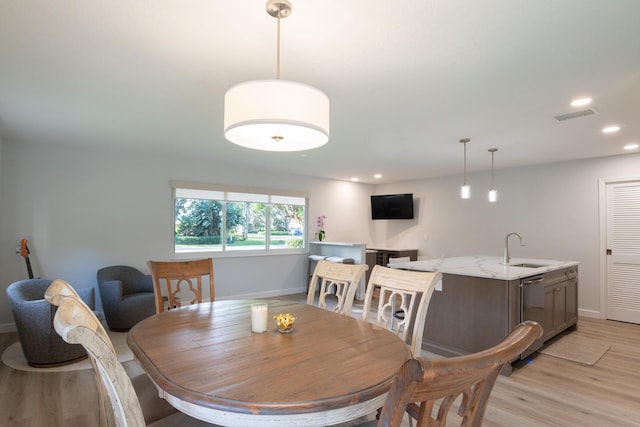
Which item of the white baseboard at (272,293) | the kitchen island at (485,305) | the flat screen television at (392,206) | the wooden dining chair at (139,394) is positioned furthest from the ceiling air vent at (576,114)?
the white baseboard at (272,293)

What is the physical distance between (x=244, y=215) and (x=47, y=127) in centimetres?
309

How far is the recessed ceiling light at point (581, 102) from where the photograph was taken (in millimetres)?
2773

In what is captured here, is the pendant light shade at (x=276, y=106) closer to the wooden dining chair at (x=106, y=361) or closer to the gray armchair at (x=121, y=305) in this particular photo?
the wooden dining chair at (x=106, y=361)

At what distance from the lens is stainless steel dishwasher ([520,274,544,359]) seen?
3.24 m

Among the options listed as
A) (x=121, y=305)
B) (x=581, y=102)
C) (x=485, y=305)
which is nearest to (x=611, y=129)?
(x=581, y=102)

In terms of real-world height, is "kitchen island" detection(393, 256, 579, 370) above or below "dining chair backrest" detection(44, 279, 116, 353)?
below

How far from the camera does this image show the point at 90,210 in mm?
4633

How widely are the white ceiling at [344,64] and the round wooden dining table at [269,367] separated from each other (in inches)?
61.5

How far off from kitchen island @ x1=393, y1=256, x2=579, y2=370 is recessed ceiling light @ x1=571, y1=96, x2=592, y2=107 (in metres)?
1.54

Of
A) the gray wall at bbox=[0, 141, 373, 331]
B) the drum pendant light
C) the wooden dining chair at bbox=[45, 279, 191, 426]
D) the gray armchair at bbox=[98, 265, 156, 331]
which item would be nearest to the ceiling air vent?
the drum pendant light

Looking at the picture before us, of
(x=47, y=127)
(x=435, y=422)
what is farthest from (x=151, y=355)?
(x=47, y=127)

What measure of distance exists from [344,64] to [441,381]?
6.63 ft

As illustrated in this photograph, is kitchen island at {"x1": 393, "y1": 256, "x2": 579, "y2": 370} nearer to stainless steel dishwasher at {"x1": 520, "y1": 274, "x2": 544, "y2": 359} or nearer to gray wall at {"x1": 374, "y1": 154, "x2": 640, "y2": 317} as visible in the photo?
stainless steel dishwasher at {"x1": 520, "y1": 274, "x2": 544, "y2": 359}

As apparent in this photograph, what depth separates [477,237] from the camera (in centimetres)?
635
